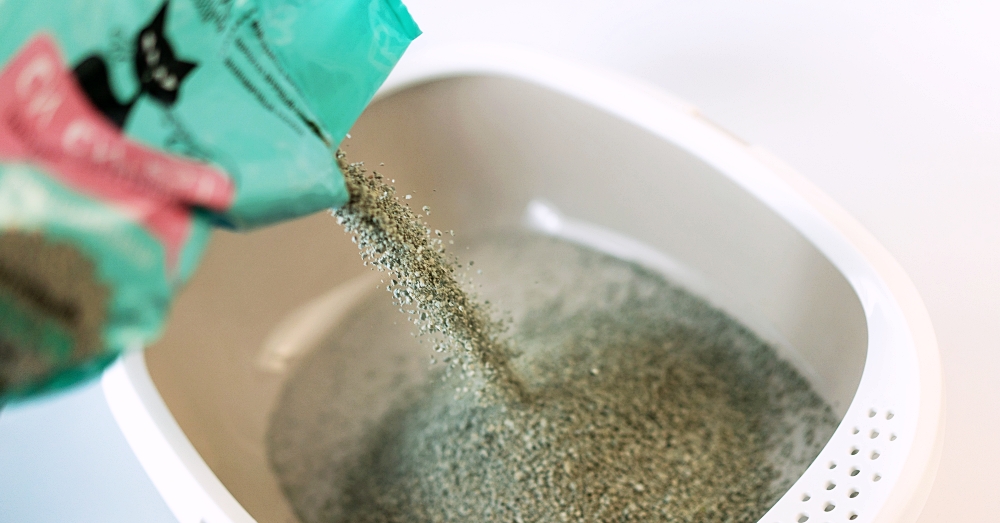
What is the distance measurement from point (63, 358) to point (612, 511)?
0.66m

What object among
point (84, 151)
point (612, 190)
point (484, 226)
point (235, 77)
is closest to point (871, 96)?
point (612, 190)

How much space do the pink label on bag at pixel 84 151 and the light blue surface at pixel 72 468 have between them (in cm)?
66

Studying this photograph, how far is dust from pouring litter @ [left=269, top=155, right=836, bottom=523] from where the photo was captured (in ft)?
2.74

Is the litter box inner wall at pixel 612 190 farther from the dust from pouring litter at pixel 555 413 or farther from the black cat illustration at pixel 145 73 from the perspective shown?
the black cat illustration at pixel 145 73

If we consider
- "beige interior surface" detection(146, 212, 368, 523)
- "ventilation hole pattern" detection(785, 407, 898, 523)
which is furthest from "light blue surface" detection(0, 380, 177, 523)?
"ventilation hole pattern" detection(785, 407, 898, 523)

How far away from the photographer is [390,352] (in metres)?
1.11

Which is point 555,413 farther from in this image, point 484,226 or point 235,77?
point 235,77

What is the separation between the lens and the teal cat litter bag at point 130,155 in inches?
14.6

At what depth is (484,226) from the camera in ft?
4.00

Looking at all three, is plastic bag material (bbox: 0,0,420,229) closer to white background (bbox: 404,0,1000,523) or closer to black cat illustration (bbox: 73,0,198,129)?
black cat illustration (bbox: 73,0,198,129)

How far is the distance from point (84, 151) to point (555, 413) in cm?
67

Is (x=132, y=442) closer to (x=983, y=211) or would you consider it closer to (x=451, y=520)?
(x=451, y=520)

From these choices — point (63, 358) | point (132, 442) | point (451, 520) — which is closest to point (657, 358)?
point (451, 520)

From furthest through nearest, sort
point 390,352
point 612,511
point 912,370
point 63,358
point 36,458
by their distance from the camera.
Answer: point 390,352 → point 36,458 → point 612,511 → point 912,370 → point 63,358
